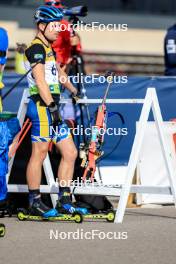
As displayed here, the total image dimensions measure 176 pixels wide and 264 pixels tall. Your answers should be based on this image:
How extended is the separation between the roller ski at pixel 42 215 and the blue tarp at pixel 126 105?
2827 millimetres

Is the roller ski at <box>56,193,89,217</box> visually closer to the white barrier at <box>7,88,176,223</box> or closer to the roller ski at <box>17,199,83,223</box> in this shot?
the roller ski at <box>17,199,83,223</box>

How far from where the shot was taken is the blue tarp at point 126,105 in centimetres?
1307

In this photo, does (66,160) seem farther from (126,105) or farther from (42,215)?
(126,105)

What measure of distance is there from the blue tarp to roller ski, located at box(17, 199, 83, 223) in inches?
111

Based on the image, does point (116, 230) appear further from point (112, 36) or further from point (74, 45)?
point (112, 36)

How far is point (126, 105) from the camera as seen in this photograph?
13109 millimetres

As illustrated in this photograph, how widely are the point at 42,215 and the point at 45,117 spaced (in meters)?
0.89

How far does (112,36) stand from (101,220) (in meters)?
28.6

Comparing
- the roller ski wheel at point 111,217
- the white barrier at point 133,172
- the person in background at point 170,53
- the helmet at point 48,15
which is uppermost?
the helmet at point 48,15

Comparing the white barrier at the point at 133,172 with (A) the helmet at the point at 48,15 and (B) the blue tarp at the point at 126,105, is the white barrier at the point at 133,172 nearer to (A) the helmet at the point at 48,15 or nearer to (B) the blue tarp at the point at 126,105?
(A) the helmet at the point at 48,15

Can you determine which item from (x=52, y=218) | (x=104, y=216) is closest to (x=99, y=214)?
(x=104, y=216)

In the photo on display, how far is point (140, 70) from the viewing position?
36.6 m

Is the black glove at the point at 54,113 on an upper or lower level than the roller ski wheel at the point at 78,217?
upper

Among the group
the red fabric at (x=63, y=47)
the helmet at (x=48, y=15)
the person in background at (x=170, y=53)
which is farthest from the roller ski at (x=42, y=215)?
the person in background at (x=170, y=53)
